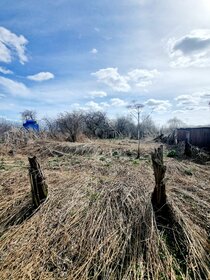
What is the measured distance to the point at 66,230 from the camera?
2.70 m

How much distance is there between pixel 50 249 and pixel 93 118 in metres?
16.4

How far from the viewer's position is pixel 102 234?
265cm

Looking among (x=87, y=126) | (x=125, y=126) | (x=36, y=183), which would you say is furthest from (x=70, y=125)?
(x=36, y=183)

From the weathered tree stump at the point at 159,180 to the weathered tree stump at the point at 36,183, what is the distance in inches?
65.5

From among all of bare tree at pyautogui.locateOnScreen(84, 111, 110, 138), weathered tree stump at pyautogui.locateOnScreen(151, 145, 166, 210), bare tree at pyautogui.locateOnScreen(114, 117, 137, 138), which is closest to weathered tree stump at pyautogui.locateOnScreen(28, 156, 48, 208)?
weathered tree stump at pyautogui.locateOnScreen(151, 145, 166, 210)

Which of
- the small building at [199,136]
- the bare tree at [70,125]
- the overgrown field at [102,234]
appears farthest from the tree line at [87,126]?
the overgrown field at [102,234]

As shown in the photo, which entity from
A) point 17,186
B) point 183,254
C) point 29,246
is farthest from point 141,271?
point 17,186

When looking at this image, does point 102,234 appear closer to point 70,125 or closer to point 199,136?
point 199,136

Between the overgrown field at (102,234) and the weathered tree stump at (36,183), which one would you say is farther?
the weathered tree stump at (36,183)

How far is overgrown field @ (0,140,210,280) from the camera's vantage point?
2.26 metres

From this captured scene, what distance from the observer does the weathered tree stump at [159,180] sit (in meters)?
2.94

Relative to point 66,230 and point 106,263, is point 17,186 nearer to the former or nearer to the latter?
point 66,230

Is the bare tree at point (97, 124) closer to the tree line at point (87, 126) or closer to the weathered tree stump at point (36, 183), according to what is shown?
the tree line at point (87, 126)

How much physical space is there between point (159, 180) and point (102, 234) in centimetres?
106
